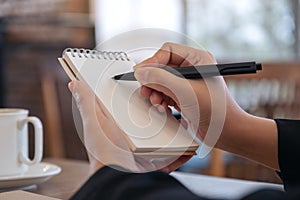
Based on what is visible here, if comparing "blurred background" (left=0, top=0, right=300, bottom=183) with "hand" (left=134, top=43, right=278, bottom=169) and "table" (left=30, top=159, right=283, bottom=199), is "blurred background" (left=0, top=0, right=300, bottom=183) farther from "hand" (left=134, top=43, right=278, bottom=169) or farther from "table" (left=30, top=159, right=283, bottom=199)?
"hand" (left=134, top=43, right=278, bottom=169)

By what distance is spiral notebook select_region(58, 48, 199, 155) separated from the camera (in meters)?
0.57

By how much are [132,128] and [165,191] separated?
14 cm

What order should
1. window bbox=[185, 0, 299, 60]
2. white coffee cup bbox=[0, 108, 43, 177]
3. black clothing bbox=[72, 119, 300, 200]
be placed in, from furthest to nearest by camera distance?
1. window bbox=[185, 0, 299, 60]
2. white coffee cup bbox=[0, 108, 43, 177]
3. black clothing bbox=[72, 119, 300, 200]

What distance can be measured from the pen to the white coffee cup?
0.23 meters

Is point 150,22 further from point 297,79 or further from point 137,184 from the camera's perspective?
point 137,184

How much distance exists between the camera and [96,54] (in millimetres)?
654

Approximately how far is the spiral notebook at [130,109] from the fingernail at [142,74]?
0.02 m

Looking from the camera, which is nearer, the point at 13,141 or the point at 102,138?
the point at 102,138

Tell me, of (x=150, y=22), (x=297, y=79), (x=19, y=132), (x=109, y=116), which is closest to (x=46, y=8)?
(x=150, y=22)

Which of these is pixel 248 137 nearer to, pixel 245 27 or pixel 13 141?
pixel 13 141

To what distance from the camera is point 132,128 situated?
1.87 feet

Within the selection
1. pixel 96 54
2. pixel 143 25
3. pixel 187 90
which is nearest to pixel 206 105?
pixel 187 90

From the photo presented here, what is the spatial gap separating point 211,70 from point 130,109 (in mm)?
94

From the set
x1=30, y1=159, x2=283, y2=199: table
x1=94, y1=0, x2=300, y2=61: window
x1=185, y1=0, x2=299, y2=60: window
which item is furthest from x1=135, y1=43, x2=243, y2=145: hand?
x1=185, y1=0, x2=299, y2=60: window
